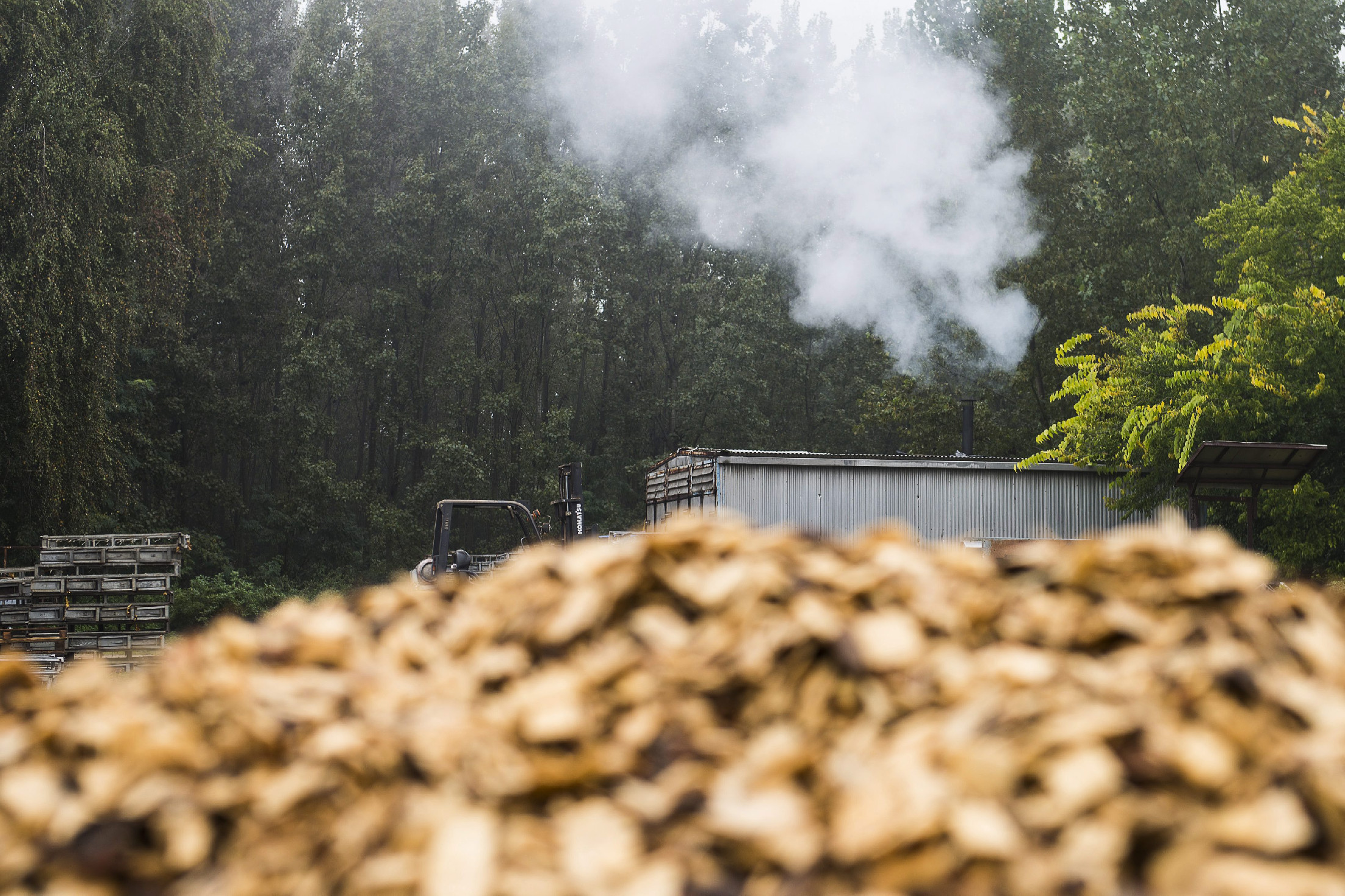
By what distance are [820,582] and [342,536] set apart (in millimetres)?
29809

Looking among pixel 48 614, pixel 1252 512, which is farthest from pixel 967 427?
pixel 48 614

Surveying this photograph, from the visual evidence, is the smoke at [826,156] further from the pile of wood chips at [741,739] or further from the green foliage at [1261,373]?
the pile of wood chips at [741,739]

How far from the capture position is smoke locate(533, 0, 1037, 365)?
2930 centimetres

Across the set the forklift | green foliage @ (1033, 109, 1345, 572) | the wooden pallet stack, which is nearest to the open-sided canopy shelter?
green foliage @ (1033, 109, 1345, 572)

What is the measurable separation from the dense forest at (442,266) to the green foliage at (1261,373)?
1.36m

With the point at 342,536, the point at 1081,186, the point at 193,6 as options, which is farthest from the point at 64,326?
the point at 1081,186

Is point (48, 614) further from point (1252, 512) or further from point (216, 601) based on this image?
point (1252, 512)

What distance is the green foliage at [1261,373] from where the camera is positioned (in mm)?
13273

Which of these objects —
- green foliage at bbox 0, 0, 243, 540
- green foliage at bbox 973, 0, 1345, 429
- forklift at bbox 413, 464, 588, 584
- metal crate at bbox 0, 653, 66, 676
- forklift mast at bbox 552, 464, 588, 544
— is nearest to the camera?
metal crate at bbox 0, 653, 66, 676

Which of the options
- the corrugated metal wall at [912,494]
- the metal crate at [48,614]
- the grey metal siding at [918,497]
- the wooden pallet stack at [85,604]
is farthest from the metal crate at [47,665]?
the grey metal siding at [918,497]

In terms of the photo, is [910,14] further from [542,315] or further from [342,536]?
[342,536]

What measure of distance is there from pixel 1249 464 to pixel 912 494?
9.07 metres

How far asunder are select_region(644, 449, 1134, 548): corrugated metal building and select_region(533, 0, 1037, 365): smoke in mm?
9083

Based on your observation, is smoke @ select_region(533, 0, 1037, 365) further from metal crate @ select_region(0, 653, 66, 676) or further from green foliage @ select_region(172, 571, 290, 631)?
metal crate @ select_region(0, 653, 66, 676)
